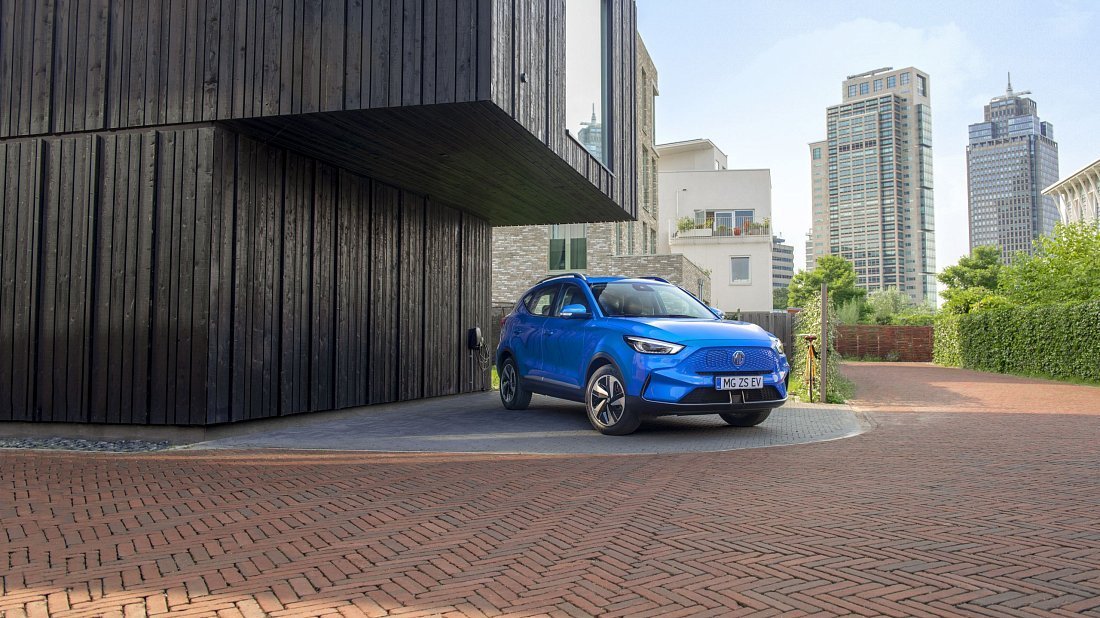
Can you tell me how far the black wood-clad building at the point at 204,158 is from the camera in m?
8.31

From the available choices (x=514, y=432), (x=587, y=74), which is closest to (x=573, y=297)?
(x=514, y=432)

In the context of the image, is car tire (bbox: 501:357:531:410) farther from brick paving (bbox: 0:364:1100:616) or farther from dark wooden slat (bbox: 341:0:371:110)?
dark wooden slat (bbox: 341:0:371:110)

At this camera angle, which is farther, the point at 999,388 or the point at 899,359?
the point at 899,359

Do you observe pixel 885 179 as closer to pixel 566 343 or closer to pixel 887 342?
pixel 887 342

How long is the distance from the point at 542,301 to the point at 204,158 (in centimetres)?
441

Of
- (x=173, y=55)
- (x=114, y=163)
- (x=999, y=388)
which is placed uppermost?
(x=173, y=55)

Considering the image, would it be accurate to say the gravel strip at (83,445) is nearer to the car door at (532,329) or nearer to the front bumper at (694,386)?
the car door at (532,329)

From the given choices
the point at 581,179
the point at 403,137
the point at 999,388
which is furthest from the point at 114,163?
the point at 999,388

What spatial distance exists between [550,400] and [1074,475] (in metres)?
8.18

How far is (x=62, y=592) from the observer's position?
3.54 m

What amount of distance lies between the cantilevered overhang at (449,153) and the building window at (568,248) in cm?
1454

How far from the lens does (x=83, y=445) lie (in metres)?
8.48

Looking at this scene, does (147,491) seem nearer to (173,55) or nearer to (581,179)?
(173,55)

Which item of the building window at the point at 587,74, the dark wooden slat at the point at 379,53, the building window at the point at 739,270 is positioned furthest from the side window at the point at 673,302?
the building window at the point at 739,270
